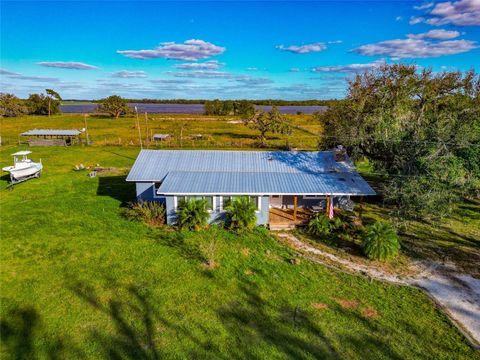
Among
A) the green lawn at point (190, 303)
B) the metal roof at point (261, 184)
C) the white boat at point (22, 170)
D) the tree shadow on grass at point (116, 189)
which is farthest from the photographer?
the white boat at point (22, 170)

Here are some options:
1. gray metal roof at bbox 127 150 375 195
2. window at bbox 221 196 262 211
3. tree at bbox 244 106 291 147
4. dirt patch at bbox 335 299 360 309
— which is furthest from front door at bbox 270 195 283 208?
tree at bbox 244 106 291 147

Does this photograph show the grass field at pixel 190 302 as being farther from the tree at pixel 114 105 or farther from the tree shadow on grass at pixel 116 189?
the tree at pixel 114 105

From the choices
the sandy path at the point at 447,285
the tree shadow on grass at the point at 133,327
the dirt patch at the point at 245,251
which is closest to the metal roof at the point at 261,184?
the dirt patch at the point at 245,251

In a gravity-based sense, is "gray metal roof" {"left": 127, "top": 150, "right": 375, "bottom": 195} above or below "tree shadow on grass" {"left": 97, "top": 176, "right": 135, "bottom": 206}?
above

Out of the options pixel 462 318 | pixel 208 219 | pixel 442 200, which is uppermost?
pixel 442 200

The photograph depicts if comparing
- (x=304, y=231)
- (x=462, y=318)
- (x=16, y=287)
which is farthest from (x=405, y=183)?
(x=16, y=287)

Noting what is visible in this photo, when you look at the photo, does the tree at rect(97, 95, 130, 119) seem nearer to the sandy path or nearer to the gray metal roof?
the gray metal roof

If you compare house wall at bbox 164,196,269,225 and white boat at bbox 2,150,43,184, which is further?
white boat at bbox 2,150,43,184

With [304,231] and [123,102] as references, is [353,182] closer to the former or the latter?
[304,231]
